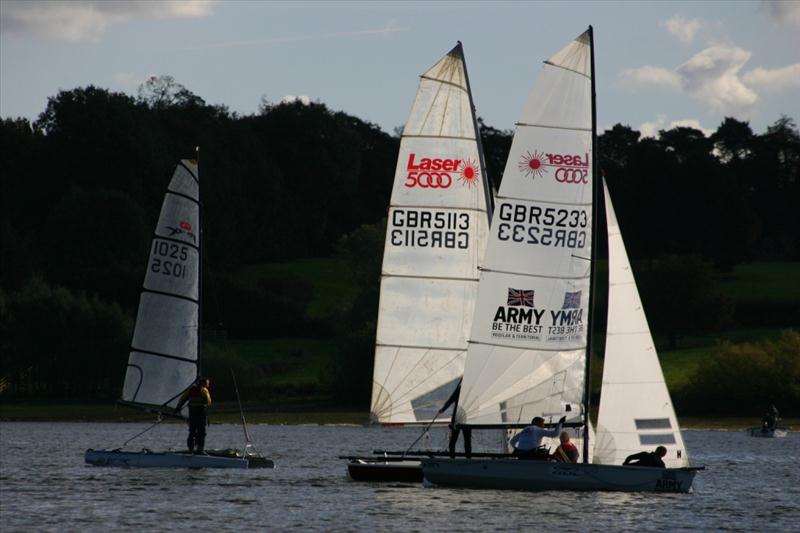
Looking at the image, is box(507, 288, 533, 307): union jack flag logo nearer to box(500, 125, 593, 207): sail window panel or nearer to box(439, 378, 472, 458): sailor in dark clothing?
box(500, 125, 593, 207): sail window panel

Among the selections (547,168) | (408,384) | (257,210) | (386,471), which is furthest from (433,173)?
(257,210)

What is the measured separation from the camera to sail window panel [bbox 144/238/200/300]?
158 ft

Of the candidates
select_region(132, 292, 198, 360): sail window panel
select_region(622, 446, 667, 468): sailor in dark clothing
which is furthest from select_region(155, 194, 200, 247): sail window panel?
select_region(622, 446, 667, 468): sailor in dark clothing

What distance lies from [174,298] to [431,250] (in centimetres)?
874

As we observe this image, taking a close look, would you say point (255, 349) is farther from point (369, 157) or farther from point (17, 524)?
point (17, 524)

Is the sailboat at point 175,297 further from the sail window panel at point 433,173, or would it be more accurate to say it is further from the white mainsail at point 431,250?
the sail window panel at point 433,173

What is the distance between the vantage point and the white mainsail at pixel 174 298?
158 feet

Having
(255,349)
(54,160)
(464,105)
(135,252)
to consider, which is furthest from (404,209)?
(54,160)

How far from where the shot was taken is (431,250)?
4350 centimetres

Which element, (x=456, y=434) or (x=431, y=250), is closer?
(x=456, y=434)

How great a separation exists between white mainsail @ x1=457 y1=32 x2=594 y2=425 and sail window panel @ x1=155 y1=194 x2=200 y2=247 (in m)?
10.7

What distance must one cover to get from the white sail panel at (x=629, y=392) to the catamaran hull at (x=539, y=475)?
3.28 feet

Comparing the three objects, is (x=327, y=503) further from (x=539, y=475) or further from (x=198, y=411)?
(x=198, y=411)

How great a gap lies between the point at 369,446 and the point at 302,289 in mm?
67041
